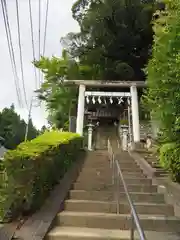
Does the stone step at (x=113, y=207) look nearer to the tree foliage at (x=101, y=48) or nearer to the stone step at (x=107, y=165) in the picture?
the stone step at (x=107, y=165)

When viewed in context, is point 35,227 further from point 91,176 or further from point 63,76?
point 63,76

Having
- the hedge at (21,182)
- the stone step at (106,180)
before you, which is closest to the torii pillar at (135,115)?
the stone step at (106,180)

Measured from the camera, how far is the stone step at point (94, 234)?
4.02 meters

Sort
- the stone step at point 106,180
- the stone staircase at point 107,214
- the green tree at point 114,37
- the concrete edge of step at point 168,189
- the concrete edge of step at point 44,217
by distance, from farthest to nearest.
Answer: the green tree at point 114,37, the stone step at point 106,180, the concrete edge of step at point 168,189, the stone staircase at point 107,214, the concrete edge of step at point 44,217

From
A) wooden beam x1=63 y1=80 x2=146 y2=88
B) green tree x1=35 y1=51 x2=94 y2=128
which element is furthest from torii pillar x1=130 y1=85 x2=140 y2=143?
green tree x1=35 y1=51 x2=94 y2=128

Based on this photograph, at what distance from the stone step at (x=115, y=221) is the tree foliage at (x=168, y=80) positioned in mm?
1592

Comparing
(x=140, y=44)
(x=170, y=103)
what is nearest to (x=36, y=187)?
(x=170, y=103)

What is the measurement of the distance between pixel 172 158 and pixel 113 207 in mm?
1477

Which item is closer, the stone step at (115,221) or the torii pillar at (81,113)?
the stone step at (115,221)

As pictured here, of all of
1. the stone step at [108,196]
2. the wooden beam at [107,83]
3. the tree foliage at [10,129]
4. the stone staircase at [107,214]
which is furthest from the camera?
the tree foliage at [10,129]

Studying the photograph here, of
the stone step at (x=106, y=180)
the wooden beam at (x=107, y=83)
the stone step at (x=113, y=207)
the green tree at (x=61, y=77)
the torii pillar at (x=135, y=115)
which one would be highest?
the green tree at (x=61, y=77)

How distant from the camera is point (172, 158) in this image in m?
5.56

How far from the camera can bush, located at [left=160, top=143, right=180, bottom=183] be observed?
543cm

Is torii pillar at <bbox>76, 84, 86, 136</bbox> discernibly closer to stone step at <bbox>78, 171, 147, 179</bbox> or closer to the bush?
stone step at <bbox>78, 171, 147, 179</bbox>
